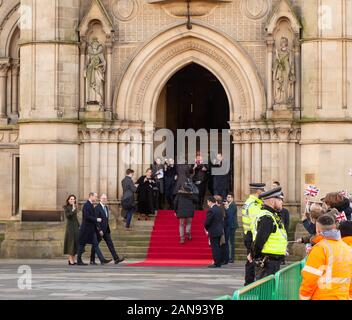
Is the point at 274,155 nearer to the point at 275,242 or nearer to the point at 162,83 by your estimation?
the point at 162,83

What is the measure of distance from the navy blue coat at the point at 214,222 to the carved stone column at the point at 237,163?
436cm

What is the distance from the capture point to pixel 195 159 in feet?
114

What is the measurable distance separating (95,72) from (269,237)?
54.4 ft

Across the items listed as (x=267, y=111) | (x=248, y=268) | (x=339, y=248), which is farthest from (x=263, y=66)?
(x=339, y=248)

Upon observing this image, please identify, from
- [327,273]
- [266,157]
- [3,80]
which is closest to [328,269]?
[327,273]

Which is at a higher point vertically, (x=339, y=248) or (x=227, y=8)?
(x=227, y=8)

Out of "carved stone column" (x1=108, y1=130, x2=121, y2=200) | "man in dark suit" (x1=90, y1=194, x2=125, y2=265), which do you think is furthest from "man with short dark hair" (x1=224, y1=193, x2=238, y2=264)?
"carved stone column" (x1=108, y1=130, x2=121, y2=200)

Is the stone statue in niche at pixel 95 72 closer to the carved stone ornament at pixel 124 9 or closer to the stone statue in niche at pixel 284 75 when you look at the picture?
the carved stone ornament at pixel 124 9

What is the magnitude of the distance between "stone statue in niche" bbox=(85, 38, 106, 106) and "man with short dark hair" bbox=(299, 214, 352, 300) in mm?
20683

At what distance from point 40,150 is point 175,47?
466 cm

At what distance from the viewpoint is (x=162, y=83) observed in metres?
33.8

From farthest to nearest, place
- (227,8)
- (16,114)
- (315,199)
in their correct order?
(16,114), (227,8), (315,199)

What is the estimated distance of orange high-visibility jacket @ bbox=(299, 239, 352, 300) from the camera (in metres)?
12.7

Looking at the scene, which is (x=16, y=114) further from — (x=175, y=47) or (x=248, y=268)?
(x=248, y=268)
